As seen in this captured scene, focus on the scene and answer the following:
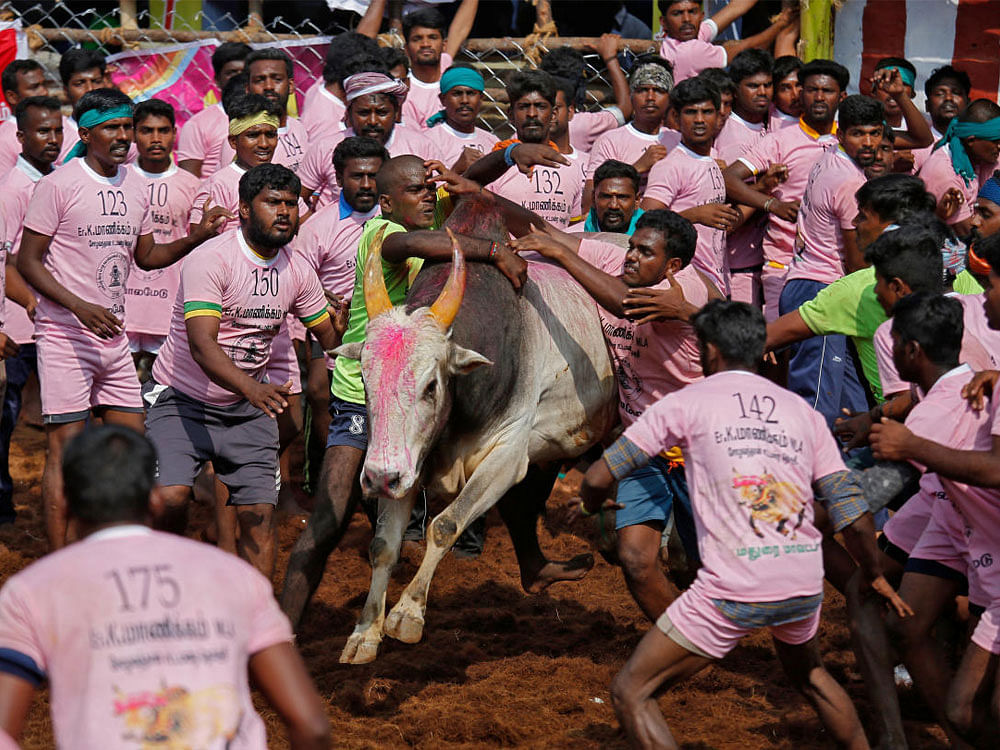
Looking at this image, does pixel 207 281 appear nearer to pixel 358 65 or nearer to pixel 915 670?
pixel 358 65

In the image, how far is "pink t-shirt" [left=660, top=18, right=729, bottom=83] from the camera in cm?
1044

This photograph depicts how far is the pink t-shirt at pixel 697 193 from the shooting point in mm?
8664

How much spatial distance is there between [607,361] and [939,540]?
2.47 m

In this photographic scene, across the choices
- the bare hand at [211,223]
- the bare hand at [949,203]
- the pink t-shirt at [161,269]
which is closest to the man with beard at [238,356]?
the bare hand at [211,223]

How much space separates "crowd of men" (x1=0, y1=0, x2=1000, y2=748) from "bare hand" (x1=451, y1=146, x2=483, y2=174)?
37 millimetres

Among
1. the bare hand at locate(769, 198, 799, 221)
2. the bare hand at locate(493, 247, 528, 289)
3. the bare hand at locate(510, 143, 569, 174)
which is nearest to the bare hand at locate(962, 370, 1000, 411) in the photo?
the bare hand at locate(493, 247, 528, 289)

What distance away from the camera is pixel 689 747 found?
585 cm

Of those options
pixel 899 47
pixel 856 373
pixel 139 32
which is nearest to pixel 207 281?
pixel 856 373

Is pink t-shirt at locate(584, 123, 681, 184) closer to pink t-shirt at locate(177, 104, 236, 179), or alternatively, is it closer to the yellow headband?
the yellow headband

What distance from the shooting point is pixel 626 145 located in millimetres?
9406

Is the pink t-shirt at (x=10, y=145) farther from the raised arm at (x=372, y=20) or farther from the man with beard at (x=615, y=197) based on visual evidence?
the man with beard at (x=615, y=197)

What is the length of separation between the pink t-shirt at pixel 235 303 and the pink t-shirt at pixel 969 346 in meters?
3.05

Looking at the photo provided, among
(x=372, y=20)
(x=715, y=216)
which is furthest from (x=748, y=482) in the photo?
(x=372, y=20)

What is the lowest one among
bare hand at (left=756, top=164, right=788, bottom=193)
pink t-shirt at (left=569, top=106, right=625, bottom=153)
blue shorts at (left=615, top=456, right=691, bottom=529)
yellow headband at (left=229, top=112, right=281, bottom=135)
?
blue shorts at (left=615, top=456, right=691, bottom=529)
